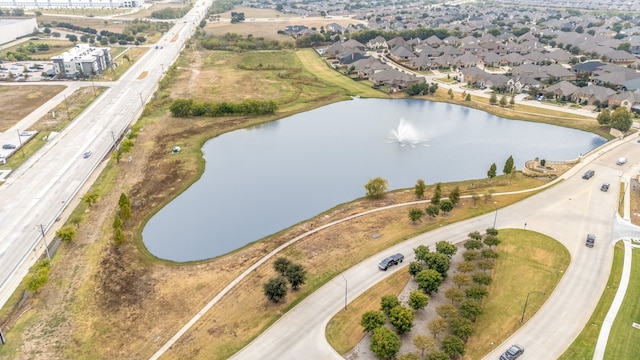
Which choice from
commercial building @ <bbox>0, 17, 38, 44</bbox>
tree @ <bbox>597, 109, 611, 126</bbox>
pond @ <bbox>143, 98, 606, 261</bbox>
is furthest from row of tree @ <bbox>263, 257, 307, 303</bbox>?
commercial building @ <bbox>0, 17, 38, 44</bbox>

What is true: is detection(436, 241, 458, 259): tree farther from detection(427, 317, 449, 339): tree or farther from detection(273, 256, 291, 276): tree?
detection(273, 256, 291, 276): tree

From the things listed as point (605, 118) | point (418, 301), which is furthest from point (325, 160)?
point (605, 118)

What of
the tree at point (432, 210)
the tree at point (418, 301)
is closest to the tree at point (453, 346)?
the tree at point (418, 301)

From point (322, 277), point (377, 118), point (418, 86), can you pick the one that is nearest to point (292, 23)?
point (418, 86)

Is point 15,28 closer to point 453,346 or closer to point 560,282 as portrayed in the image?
point 453,346

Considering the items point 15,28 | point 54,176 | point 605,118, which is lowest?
point 54,176
